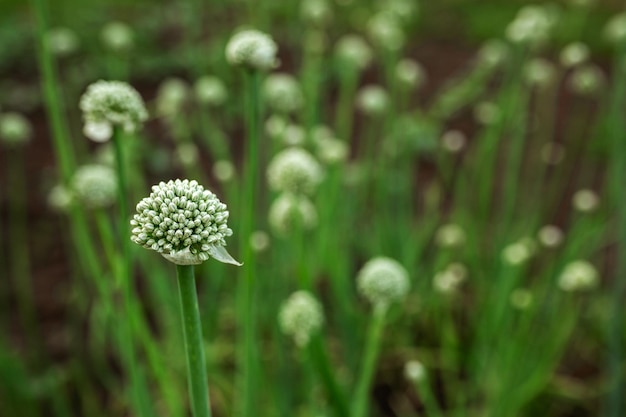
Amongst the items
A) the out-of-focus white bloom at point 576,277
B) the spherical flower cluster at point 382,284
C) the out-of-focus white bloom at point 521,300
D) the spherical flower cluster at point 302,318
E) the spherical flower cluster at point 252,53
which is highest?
the spherical flower cluster at point 252,53

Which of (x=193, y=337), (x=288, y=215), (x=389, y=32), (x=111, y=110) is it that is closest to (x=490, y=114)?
(x=389, y=32)

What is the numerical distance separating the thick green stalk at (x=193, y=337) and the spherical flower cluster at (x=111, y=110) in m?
0.34

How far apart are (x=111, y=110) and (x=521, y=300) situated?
87cm

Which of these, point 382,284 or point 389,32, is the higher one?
point 389,32

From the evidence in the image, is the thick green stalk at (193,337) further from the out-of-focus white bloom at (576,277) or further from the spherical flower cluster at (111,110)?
the out-of-focus white bloom at (576,277)

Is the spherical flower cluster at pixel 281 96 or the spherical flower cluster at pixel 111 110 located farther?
the spherical flower cluster at pixel 281 96

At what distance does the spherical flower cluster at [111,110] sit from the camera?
34.4 inches

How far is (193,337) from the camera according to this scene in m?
0.59

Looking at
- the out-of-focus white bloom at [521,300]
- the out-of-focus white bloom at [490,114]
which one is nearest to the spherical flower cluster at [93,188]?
the out-of-focus white bloom at [521,300]

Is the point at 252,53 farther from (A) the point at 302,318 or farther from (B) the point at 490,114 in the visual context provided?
(B) the point at 490,114

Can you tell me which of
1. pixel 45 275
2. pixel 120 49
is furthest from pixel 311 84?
pixel 45 275

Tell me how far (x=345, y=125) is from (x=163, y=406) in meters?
1.33

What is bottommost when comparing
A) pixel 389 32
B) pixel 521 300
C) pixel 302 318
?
pixel 521 300

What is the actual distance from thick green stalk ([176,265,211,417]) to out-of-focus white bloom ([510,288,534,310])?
2.62 feet
